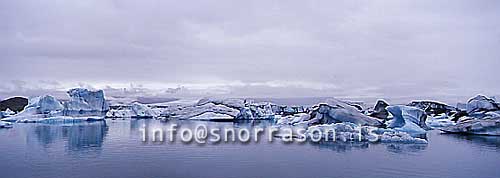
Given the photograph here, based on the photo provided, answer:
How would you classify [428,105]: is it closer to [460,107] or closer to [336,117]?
[460,107]

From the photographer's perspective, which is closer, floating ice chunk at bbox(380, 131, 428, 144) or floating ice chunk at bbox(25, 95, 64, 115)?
floating ice chunk at bbox(380, 131, 428, 144)

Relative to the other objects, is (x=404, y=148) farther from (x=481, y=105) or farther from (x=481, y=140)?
(x=481, y=105)

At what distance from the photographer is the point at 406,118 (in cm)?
2036

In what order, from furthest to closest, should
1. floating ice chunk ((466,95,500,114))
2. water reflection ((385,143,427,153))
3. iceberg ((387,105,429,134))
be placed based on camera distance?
floating ice chunk ((466,95,500,114)), iceberg ((387,105,429,134)), water reflection ((385,143,427,153))

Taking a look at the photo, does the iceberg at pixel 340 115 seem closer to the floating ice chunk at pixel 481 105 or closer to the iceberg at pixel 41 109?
the floating ice chunk at pixel 481 105

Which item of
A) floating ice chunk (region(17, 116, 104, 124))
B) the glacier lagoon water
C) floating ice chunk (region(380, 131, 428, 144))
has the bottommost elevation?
the glacier lagoon water

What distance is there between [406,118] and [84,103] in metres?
19.6

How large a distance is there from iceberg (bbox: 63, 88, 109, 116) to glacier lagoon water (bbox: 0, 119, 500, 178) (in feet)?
43.4

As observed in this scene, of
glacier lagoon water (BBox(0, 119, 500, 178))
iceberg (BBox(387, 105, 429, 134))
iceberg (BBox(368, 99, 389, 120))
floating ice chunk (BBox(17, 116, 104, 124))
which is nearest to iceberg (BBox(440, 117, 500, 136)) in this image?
iceberg (BBox(387, 105, 429, 134))

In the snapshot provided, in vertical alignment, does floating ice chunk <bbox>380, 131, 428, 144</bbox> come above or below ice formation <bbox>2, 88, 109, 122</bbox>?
below

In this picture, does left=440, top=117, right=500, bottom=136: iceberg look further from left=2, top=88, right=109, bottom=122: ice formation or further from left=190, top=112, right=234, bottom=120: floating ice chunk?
left=2, top=88, right=109, bottom=122: ice formation

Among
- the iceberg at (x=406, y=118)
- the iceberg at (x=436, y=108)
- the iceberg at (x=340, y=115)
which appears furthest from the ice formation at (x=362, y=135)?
the iceberg at (x=436, y=108)

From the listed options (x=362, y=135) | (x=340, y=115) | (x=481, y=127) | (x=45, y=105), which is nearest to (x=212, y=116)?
(x=45, y=105)

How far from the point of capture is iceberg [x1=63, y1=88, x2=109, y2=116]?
95.7 ft
